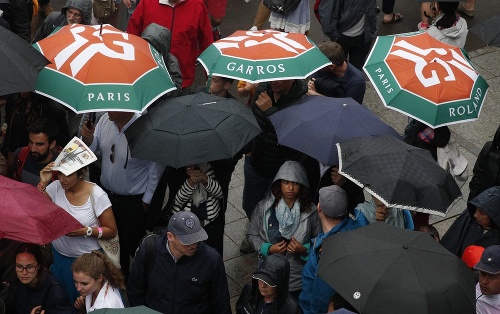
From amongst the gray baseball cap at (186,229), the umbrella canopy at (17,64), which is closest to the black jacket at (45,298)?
the gray baseball cap at (186,229)

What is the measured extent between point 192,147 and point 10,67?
60.9 inches

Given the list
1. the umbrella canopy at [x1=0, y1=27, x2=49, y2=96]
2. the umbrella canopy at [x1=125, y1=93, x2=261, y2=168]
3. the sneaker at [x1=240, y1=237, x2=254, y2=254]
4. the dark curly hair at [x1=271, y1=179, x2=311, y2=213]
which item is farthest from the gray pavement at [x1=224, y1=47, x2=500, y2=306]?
the umbrella canopy at [x1=0, y1=27, x2=49, y2=96]

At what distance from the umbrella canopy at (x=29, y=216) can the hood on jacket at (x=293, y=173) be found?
5.49 ft

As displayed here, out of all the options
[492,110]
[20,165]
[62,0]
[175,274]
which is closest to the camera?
[175,274]

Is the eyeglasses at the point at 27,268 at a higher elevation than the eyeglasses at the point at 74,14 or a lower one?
higher

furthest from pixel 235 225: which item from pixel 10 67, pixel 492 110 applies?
pixel 492 110

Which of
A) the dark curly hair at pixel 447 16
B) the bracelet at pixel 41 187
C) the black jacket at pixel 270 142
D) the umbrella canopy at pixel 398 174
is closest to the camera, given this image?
the umbrella canopy at pixel 398 174

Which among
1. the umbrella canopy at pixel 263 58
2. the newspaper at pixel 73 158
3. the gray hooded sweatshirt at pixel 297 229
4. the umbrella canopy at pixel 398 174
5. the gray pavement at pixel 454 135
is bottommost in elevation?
the gray pavement at pixel 454 135

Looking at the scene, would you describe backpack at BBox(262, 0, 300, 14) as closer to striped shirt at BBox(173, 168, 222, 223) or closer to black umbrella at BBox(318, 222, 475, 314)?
striped shirt at BBox(173, 168, 222, 223)

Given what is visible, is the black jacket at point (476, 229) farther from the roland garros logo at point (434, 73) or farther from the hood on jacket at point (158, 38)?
the hood on jacket at point (158, 38)

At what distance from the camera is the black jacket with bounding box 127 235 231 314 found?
23.1 feet

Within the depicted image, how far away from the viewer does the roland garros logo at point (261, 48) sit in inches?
316

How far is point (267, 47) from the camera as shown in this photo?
8266 millimetres

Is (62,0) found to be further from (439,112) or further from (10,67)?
(439,112)
